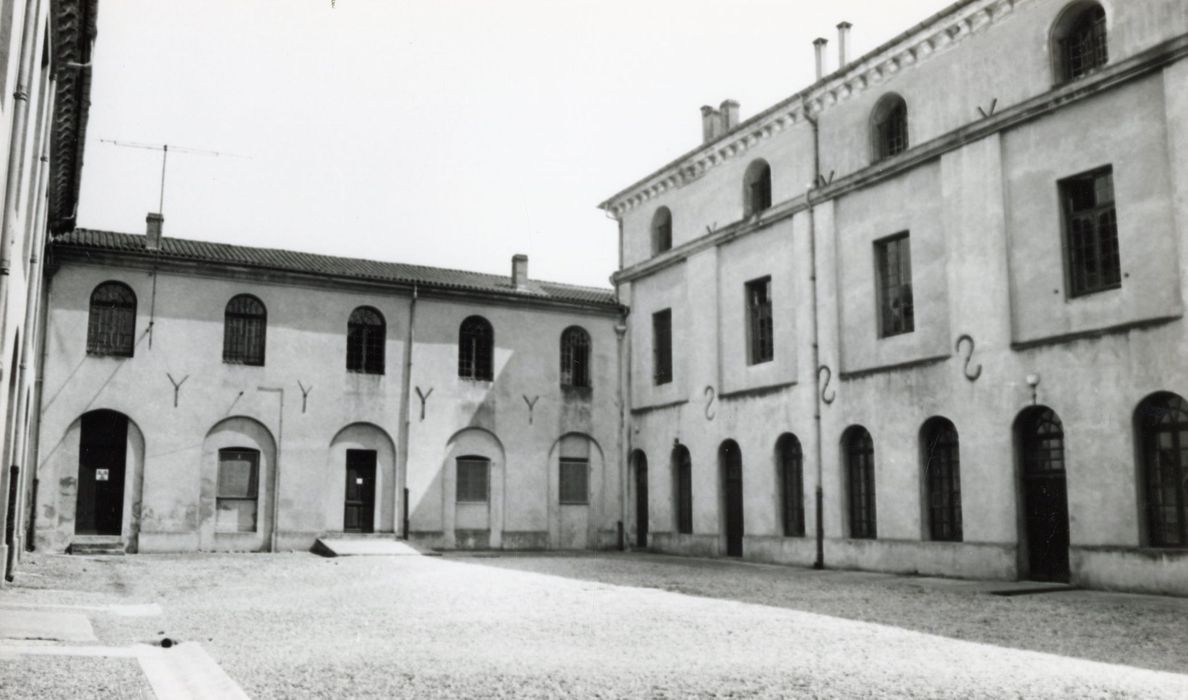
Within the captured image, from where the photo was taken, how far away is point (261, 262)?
82.6 feet

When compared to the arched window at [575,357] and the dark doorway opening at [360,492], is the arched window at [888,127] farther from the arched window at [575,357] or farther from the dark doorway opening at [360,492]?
the dark doorway opening at [360,492]

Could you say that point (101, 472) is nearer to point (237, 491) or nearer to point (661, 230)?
point (237, 491)

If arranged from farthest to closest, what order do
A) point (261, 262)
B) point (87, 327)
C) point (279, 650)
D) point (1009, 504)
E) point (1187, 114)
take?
1. point (261, 262)
2. point (87, 327)
3. point (1009, 504)
4. point (1187, 114)
5. point (279, 650)

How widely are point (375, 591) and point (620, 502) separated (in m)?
14.0

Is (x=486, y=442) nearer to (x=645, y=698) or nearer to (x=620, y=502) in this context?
(x=620, y=502)

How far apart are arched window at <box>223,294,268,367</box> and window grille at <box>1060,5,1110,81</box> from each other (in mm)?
18461

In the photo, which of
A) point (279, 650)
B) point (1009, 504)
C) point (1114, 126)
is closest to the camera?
point (279, 650)

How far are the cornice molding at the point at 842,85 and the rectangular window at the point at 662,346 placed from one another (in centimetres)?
338

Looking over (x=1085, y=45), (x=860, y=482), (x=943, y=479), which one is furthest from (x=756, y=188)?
(x=943, y=479)

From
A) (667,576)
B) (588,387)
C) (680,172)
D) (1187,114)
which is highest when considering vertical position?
(680,172)

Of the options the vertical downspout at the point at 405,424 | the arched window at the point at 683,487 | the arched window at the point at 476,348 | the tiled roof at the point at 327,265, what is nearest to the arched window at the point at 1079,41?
the arched window at the point at 683,487

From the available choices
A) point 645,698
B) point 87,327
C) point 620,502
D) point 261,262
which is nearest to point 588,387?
point 620,502

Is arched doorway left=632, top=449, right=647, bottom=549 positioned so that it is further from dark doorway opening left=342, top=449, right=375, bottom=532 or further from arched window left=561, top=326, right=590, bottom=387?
dark doorway opening left=342, top=449, right=375, bottom=532

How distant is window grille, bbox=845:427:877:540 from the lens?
2030cm
